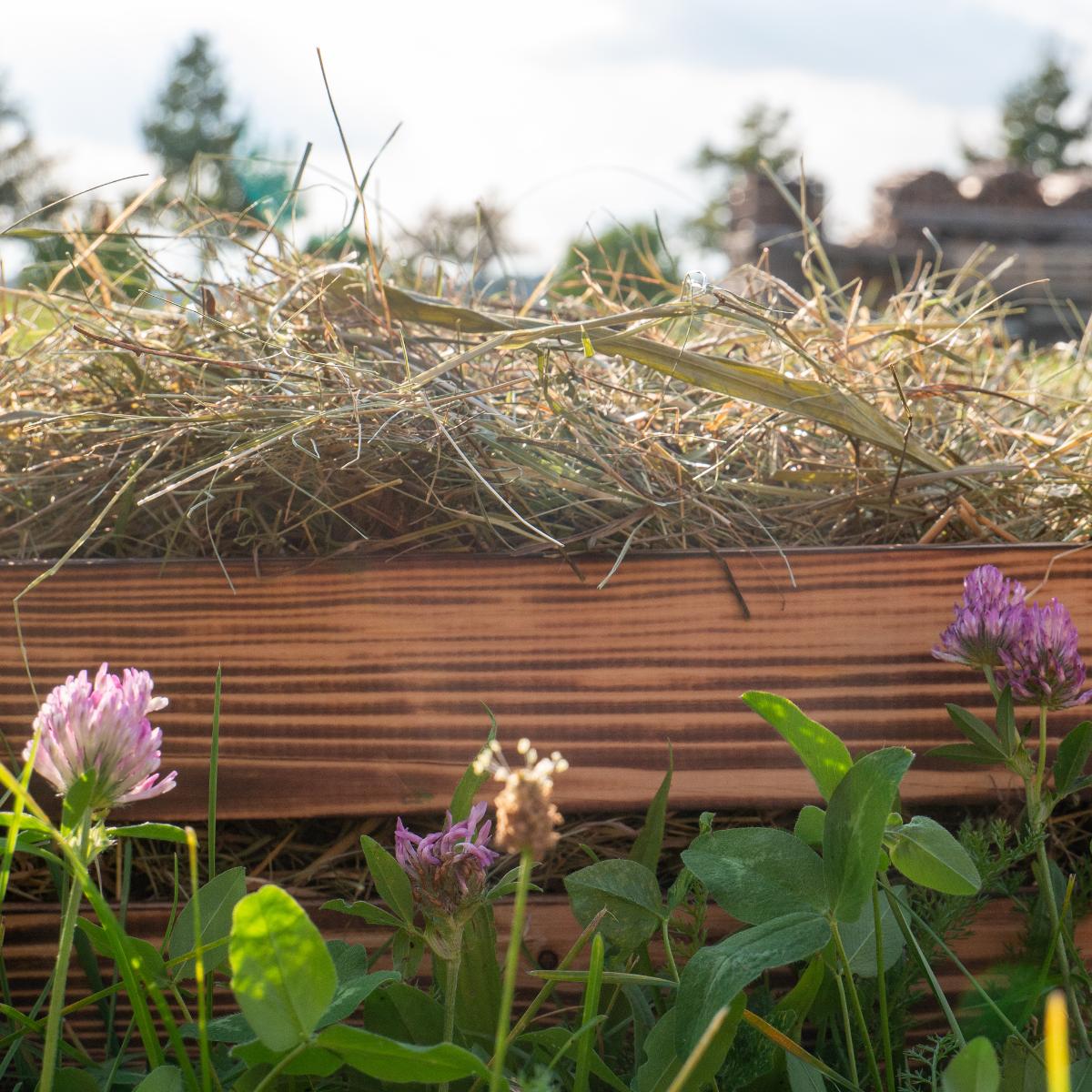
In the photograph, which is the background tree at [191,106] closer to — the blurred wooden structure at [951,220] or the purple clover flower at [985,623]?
the blurred wooden structure at [951,220]

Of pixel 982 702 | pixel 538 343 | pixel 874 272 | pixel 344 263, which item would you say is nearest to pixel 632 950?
pixel 982 702

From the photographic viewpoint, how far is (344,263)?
83 centimetres

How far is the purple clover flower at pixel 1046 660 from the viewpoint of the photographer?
23.3 inches

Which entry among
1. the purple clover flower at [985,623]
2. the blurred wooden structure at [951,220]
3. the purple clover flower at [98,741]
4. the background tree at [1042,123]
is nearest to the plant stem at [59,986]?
the purple clover flower at [98,741]

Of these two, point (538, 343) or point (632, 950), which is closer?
point (632, 950)

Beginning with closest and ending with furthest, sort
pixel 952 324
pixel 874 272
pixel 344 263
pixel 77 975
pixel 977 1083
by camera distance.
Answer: pixel 977 1083, pixel 77 975, pixel 344 263, pixel 952 324, pixel 874 272

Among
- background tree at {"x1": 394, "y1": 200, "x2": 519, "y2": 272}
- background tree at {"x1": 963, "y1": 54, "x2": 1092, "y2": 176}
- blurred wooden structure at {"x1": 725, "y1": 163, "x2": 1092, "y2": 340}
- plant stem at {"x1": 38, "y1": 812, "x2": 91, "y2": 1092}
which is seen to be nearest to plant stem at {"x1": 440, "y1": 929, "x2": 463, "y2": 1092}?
plant stem at {"x1": 38, "y1": 812, "x2": 91, "y2": 1092}

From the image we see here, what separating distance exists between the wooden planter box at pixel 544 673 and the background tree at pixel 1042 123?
1109 inches

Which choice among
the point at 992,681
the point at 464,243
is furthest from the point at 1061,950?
the point at 464,243

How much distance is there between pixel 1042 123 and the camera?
86.3 feet

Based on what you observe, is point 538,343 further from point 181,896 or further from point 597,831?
point 181,896

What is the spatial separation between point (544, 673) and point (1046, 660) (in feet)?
0.95

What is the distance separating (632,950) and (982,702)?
0.94 ft

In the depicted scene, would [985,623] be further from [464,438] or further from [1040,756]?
[464,438]
